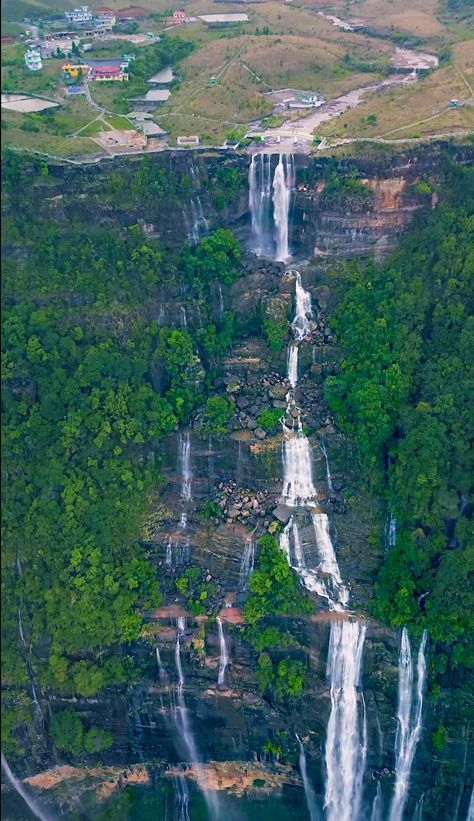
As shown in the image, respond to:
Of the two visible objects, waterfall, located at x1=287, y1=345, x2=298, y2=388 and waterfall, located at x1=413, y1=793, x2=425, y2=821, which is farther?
waterfall, located at x1=287, y1=345, x2=298, y2=388

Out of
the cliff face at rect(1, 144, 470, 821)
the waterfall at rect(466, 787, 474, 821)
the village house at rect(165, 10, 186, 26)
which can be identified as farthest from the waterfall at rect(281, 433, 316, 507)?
the village house at rect(165, 10, 186, 26)

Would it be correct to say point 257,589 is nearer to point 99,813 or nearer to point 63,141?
point 99,813

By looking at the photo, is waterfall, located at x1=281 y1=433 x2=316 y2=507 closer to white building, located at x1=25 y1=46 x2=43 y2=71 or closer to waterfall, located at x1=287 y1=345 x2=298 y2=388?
waterfall, located at x1=287 y1=345 x2=298 y2=388

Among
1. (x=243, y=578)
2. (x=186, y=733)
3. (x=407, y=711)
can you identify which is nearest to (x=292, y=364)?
(x=243, y=578)

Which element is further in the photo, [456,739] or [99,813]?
[99,813]

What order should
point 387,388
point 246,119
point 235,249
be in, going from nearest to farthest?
point 387,388 < point 235,249 < point 246,119

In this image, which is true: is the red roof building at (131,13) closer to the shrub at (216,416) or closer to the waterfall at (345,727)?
the shrub at (216,416)

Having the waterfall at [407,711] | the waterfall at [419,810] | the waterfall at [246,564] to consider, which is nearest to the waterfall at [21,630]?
the waterfall at [246,564]

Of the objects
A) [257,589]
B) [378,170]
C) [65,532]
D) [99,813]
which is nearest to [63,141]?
[378,170]
